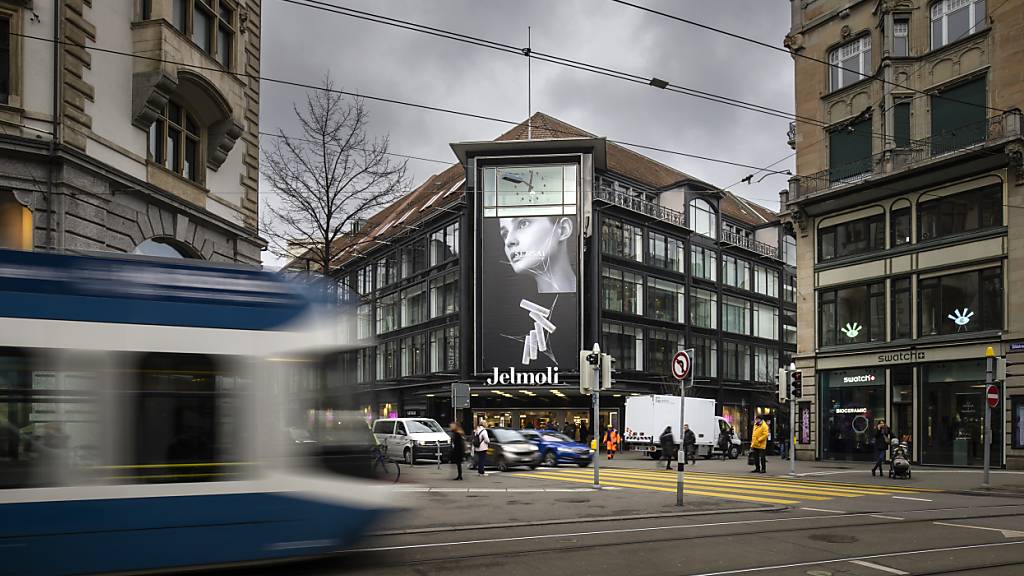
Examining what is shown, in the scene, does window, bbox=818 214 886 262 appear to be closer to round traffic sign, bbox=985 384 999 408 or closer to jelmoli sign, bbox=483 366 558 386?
round traffic sign, bbox=985 384 999 408

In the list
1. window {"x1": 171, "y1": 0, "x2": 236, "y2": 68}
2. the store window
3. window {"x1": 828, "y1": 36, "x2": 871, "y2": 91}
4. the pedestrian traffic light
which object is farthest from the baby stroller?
window {"x1": 171, "y1": 0, "x2": 236, "y2": 68}

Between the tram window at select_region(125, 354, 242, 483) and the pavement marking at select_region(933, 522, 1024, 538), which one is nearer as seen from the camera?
the tram window at select_region(125, 354, 242, 483)

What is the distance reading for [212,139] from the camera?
2208cm

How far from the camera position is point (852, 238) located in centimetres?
3438

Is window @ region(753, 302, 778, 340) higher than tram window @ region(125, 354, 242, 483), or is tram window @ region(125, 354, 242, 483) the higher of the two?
window @ region(753, 302, 778, 340)

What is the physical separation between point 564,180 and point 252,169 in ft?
97.8

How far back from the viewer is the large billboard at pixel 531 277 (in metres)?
51.5

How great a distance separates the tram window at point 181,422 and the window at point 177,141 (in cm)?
1237

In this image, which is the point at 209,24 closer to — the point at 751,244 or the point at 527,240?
the point at 527,240

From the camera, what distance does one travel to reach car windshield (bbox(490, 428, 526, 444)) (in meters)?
29.8

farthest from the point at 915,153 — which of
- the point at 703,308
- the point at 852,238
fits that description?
the point at 703,308

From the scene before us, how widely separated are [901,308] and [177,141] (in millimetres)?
24896

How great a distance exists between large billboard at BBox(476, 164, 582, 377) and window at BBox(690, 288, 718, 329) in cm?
1201

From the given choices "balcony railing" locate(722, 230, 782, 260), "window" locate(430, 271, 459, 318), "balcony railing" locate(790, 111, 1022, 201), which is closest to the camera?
"balcony railing" locate(790, 111, 1022, 201)
